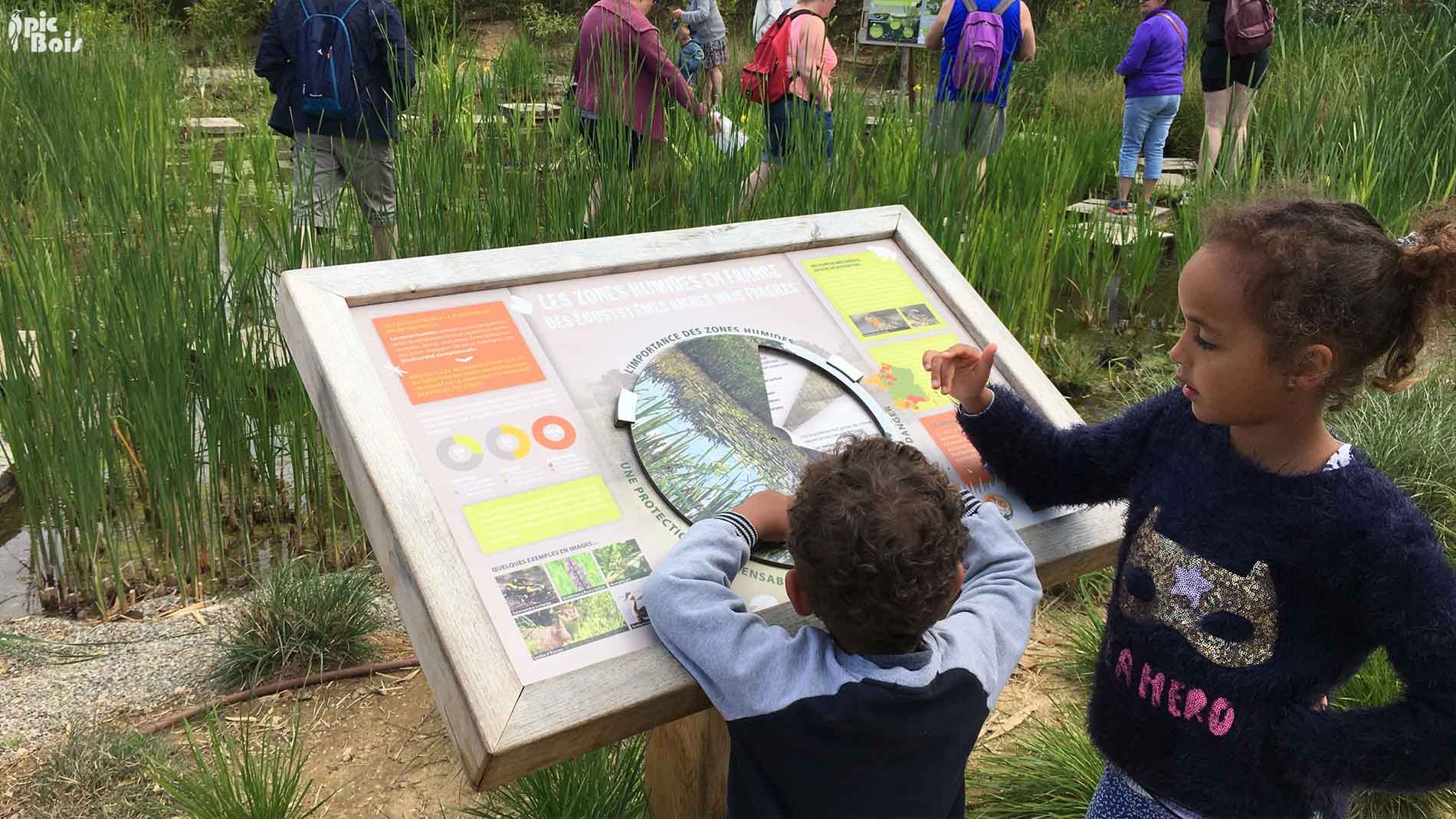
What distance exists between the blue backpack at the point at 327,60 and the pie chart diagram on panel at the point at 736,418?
293 centimetres

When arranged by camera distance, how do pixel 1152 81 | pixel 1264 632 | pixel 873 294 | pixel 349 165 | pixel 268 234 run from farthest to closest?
pixel 1152 81
pixel 349 165
pixel 268 234
pixel 873 294
pixel 1264 632

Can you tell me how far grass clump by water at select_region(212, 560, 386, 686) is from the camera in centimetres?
240

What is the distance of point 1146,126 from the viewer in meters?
5.88

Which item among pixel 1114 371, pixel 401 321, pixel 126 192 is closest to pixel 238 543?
pixel 126 192

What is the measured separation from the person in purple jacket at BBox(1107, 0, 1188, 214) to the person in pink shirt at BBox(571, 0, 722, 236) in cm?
271

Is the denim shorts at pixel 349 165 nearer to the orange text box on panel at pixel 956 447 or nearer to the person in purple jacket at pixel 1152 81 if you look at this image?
the orange text box on panel at pixel 956 447

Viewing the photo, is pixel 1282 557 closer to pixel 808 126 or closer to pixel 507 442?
pixel 507 442

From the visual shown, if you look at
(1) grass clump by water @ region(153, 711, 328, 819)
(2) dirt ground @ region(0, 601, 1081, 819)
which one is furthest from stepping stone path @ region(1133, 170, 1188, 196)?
(1) grass clump by water @ region(153, 711, 328, 819)

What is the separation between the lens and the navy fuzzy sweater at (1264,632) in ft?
3.81

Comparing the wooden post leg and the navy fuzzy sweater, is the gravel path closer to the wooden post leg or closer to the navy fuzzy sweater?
the wooden post leg

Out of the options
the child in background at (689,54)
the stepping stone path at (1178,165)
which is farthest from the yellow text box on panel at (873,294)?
the stepping stone path at (1178,165)

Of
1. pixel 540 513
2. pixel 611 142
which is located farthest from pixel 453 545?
pixel 611 142

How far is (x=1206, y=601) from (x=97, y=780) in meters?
1.90

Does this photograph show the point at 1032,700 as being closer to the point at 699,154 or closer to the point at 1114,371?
the point at 699,154
